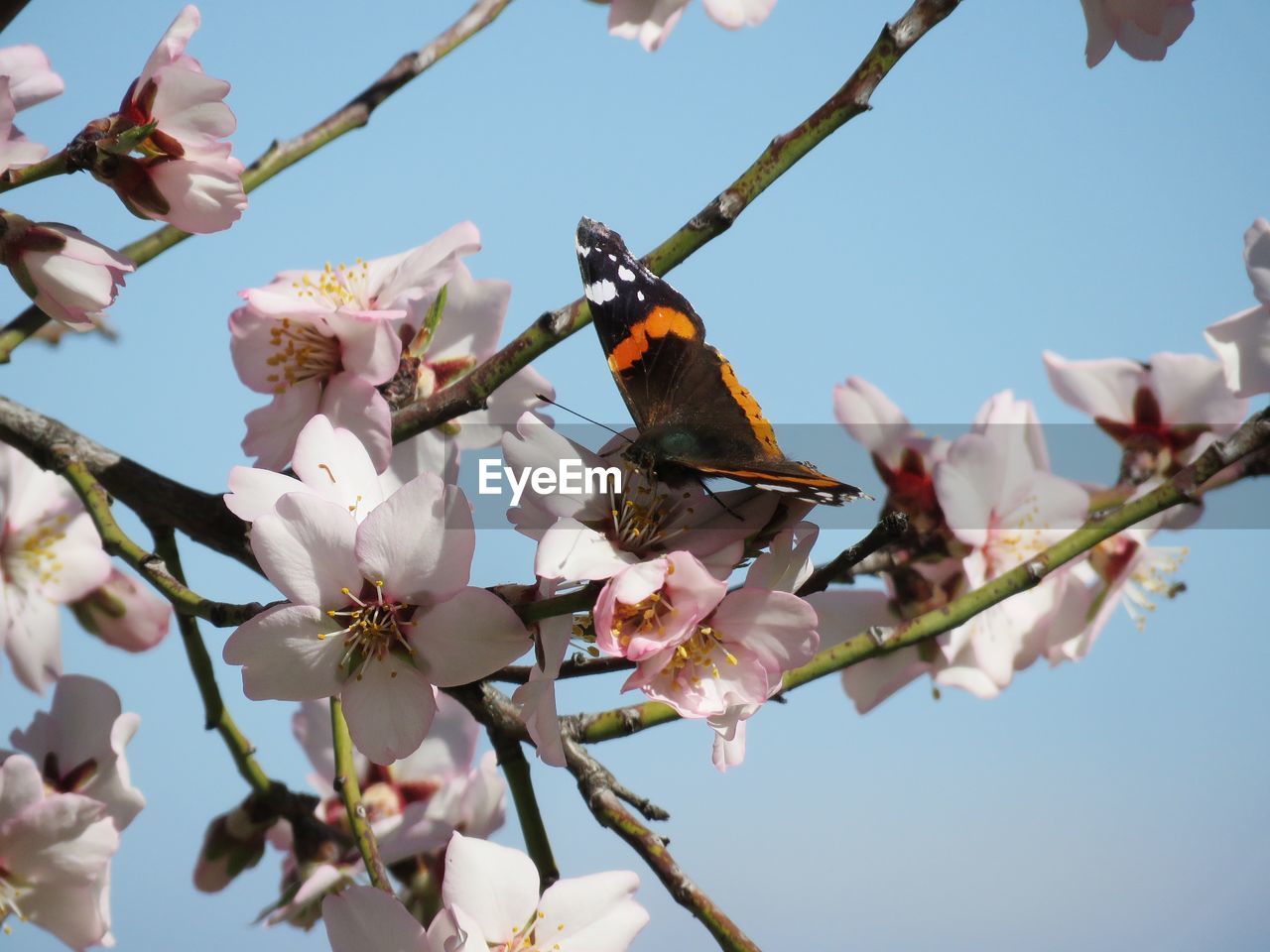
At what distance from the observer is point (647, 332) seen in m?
0.96

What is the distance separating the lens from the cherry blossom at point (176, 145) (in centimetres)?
86

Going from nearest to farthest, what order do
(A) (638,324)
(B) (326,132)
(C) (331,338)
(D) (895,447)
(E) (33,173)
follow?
(E) (33,173)
(A) (638,324)
(C) (331,338)
(B) (326,132)
(D) (895,447)

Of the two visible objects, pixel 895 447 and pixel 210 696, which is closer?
pixel 210 696

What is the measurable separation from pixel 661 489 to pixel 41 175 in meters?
0.48

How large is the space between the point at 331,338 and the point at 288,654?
16.3 inches

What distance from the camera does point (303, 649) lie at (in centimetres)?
72

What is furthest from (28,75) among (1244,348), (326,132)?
(1244,348)

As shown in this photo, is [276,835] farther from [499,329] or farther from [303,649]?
[303,649]

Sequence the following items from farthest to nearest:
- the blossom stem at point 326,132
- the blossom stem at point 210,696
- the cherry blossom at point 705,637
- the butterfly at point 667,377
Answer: the blossom stem at point 326,132 → the blossom stem at point 210,696 → the butterfly at point 667,377 → the cherry blossom at point 705,637

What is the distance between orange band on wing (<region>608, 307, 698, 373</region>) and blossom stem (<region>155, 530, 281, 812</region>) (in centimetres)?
40

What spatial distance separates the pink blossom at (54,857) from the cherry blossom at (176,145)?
1.75ft

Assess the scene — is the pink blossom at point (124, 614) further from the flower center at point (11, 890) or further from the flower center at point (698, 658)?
the flower center at point (698, 658)

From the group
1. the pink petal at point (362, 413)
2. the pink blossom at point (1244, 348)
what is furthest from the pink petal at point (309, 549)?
the pink blossom at point (1244, 348)

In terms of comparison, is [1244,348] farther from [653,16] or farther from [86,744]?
[86,744]
